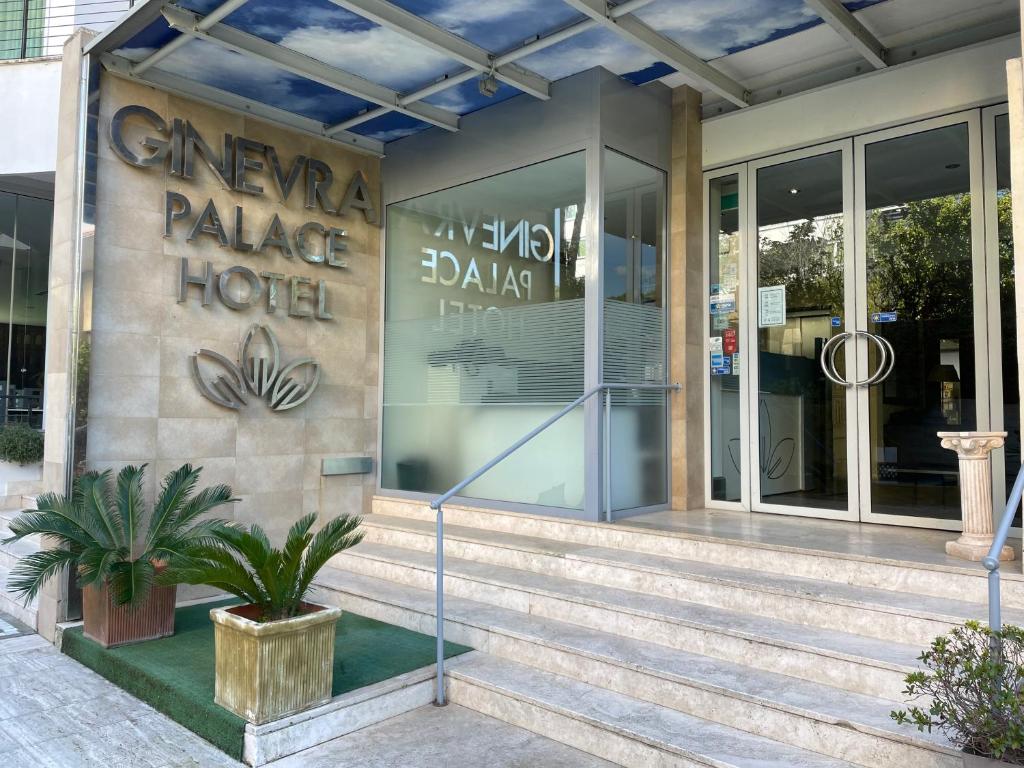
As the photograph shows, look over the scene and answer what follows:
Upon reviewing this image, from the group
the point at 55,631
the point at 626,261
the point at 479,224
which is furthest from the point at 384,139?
the point at 55,631

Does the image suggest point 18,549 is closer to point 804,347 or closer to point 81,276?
point 81,276

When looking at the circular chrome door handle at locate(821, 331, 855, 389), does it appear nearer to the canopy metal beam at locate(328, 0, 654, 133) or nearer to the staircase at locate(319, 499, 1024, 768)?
the staircase at locate(319, 499, 1024, 768)

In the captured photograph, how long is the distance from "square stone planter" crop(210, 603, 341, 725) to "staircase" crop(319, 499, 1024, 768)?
75cm

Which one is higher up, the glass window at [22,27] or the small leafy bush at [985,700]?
the glass window at [22,27]

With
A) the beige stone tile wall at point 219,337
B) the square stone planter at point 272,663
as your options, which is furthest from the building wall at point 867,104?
the square stone planter at point 272,663

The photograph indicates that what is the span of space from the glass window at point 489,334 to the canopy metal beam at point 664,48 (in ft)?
3.05

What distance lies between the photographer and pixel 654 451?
582 cm

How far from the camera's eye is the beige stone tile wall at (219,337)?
16.9ft

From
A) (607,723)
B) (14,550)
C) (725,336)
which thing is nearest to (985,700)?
(607,723)

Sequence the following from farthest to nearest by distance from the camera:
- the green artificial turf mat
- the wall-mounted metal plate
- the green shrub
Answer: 1. the green shrub
2. the wall-mounted metal plate
3. the green artificial turf mat

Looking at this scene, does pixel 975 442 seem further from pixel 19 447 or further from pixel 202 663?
pixel 19 447

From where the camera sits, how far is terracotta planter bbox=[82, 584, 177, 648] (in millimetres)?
4398

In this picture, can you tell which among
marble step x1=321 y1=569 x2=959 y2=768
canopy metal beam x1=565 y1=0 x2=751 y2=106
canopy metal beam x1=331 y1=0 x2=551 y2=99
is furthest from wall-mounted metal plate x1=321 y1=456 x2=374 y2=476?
canopy metal beam x1=565 y1=0 x2=751 y2=106

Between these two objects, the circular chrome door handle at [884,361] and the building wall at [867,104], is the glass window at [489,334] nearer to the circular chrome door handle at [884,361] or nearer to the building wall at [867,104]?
the building wall at [867,104]
